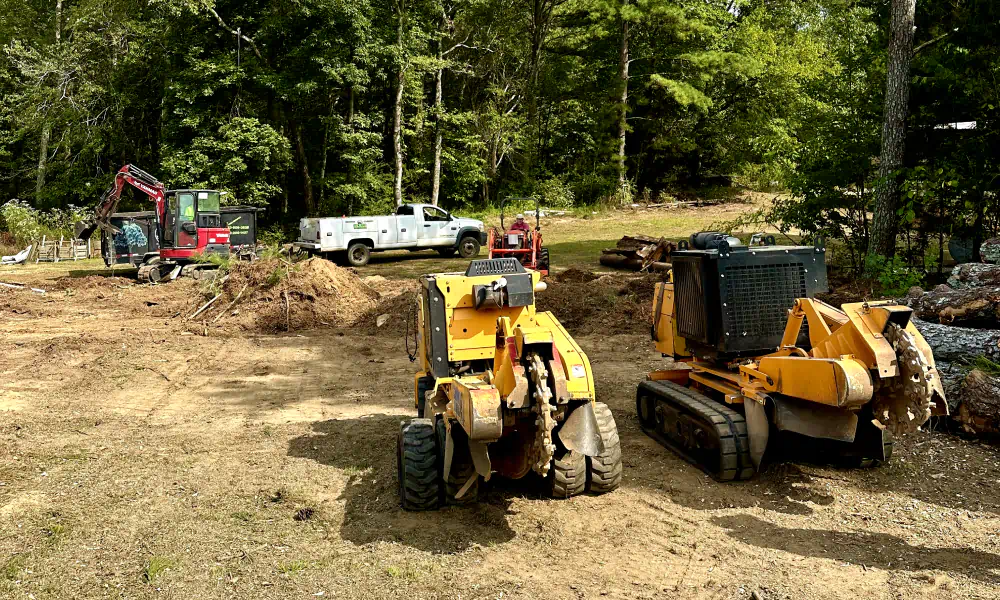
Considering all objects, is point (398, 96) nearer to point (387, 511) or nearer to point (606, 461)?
point (387, 511)

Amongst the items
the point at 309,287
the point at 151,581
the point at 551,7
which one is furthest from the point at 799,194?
the point at 551,7

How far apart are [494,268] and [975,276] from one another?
22.1 ft

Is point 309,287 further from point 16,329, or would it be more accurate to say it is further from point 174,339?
point 16,329

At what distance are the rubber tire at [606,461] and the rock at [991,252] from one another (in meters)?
7.67

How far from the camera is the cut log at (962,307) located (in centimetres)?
845

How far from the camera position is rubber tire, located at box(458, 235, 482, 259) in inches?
1018

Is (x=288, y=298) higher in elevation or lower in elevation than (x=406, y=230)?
lower

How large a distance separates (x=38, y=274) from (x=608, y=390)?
19827 mm

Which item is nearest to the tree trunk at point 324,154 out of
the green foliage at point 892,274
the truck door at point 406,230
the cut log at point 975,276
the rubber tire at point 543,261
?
the truck door at point 406,230

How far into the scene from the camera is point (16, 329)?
1455 cm

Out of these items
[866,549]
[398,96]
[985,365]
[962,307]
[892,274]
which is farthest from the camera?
[398,96]

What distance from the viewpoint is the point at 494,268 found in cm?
678

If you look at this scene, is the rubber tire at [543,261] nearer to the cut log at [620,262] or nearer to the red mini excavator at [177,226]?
the cut log at [620,262]

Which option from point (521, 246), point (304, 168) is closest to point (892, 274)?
point (521, 246)
